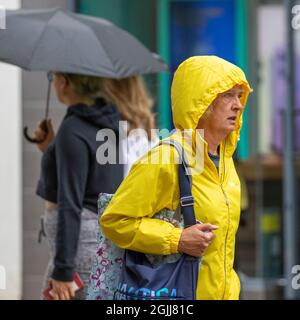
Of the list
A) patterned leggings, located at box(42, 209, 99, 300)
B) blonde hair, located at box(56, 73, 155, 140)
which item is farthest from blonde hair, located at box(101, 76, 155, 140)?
patterned leggings, located at box(42, 209, 99, 300)

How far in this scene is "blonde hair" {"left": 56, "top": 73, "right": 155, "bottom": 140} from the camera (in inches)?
217

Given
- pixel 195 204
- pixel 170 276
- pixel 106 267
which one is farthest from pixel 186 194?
pixel 106 267

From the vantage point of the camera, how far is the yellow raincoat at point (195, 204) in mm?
3939

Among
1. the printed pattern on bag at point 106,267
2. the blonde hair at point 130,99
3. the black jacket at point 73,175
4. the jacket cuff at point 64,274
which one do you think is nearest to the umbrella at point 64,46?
the blonde hair at point 130,99

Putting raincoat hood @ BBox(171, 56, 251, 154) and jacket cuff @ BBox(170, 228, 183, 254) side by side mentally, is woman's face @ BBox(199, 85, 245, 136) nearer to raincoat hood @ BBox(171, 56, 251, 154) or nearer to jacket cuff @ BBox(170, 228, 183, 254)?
raincoat hood @ BBox(171, 56, 251, 154)

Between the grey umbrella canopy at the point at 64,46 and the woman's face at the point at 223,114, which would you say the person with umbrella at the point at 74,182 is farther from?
the woman's face at the point at 223,114

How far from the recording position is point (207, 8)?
8.62 metres

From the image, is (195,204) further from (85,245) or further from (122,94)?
(122,94)

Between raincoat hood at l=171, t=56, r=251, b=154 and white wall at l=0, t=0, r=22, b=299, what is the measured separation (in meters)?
3.27

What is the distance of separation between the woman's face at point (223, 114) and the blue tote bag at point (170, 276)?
0.75 feet

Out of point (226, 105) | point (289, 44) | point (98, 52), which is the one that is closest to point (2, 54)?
point (98, 52)

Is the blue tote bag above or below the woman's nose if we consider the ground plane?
below

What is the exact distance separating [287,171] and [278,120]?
0.48 metres

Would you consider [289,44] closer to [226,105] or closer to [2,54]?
[2,54]
